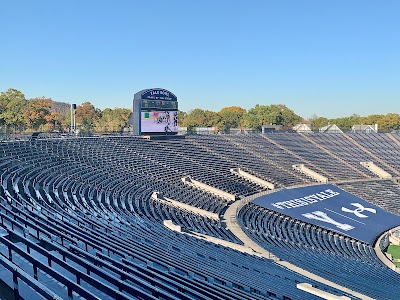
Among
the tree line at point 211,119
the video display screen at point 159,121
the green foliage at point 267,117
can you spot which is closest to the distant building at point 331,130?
the tree line at point 211,119

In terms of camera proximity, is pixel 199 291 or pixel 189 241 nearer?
pixel 199 291

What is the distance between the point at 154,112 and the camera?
3875 centimetres

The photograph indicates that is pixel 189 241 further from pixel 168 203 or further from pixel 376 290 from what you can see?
pixel 168 203

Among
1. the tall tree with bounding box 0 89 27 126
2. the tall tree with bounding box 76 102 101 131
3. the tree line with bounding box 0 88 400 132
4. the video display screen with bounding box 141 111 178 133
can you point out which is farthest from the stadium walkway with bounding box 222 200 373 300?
the tall tree with bounding box 76 102 101 131

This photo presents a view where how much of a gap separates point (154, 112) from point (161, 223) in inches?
838

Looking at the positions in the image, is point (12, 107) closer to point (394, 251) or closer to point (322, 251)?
point (322, 251)

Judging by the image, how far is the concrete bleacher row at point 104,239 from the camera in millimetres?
5652

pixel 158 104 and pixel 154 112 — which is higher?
pixel 158 104

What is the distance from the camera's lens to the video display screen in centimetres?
3856

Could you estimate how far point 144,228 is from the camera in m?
15.1

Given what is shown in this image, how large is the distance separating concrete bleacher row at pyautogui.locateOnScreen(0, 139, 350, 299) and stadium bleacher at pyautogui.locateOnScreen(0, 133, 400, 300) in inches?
1.7

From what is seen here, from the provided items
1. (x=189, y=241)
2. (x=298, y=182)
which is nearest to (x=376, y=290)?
(x=189, y=241)

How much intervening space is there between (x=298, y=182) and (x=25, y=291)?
119 ft

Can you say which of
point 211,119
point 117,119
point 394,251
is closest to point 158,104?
point 394,251
